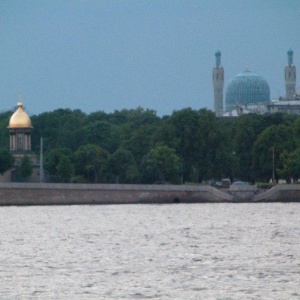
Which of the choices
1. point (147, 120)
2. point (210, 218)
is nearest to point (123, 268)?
point (210, 218)

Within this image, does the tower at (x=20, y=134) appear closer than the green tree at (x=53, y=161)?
No

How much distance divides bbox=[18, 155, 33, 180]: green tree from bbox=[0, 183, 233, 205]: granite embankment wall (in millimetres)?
19235

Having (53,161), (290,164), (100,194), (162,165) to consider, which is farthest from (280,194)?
(53,161)

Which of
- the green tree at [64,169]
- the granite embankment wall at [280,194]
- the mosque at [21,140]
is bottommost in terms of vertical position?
the granite embankment wall at [280,194]

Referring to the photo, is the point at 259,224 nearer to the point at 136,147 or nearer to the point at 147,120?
the point at 136,147

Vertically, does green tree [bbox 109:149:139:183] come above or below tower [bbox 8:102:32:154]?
below

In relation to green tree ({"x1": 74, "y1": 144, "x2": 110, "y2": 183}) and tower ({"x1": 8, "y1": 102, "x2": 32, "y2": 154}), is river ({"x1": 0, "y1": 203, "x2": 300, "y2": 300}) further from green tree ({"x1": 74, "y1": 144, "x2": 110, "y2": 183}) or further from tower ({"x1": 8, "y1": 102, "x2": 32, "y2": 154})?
tower ({"x1": 8, "y1": 102, "x2": 32, "y2": 154})

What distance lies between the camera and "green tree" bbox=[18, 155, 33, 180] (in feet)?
395

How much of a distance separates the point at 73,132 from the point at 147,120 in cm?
1351

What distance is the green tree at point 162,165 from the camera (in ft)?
387

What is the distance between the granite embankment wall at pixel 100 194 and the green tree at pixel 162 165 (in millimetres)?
11355

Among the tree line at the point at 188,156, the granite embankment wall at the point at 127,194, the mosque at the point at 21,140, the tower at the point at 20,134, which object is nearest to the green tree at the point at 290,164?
the tree line at the point at 188,156

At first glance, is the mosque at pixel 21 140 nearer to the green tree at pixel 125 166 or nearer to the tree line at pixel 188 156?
the tree line at pixel 188 156

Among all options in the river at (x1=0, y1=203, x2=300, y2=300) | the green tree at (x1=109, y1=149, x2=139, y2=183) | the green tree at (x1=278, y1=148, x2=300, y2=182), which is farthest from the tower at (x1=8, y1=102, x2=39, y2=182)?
the river at (x1=0, y1=203, x2=300, y2=300)
